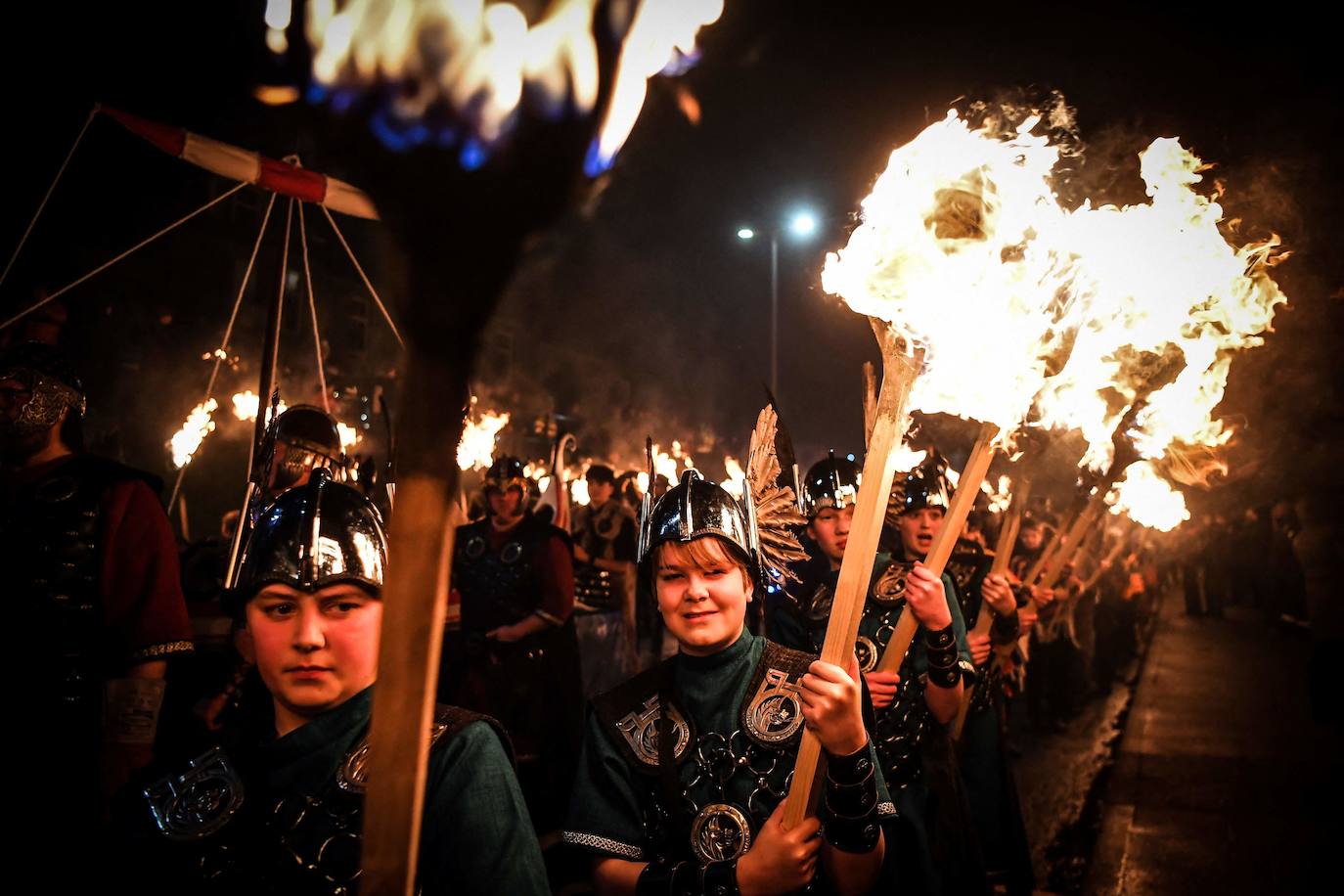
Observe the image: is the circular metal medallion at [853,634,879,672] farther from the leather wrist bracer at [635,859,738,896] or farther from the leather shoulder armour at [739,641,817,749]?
the leather wrist bracer at [635,859,738,896]

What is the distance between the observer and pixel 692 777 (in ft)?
8.70

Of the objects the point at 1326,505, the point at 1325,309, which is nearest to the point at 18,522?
the point at 1325,309

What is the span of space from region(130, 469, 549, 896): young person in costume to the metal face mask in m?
2.27

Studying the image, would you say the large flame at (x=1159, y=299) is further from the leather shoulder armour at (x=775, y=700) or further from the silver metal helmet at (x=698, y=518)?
the leather shoulder armour at (x=775, y=700)

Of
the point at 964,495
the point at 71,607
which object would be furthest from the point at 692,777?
the point at 71,607

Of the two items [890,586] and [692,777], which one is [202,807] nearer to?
[692,777]

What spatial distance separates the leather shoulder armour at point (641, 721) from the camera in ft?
8.72

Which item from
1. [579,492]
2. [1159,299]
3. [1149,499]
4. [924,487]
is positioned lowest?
[924,487]

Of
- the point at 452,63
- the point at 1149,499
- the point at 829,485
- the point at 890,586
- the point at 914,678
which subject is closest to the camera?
the point at 452,63

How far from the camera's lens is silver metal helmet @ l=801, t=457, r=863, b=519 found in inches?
203

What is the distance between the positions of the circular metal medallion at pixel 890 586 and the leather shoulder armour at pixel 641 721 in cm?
195

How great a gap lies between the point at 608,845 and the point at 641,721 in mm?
426

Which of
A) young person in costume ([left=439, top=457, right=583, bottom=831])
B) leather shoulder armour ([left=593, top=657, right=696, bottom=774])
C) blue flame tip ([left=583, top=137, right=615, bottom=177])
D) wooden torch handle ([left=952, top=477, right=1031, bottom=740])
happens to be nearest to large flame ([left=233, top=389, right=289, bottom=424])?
young person in costume ([left=439, top=457, right=583, bottom=831])

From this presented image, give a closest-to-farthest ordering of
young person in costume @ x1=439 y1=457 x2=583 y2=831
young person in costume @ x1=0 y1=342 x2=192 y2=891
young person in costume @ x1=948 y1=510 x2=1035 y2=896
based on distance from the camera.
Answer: young person in costume @ x1=0 y1=342 x2=192 y2=891 → young person in costume @ x1=948 y1=510 x2=1035 y2=896 → young person in costume @ x1=439 y1=457 x2=583 y2=831
